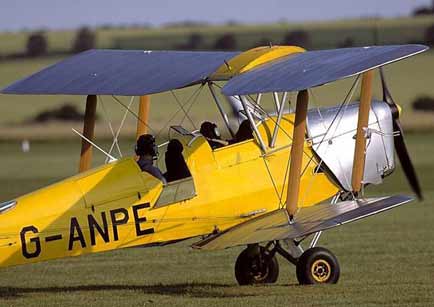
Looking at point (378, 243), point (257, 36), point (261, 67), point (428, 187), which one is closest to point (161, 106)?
point (257, 36)

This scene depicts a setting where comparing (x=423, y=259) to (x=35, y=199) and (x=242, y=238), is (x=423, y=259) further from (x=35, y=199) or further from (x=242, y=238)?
(x=35, y=199)

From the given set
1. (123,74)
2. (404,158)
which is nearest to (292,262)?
(404,158)

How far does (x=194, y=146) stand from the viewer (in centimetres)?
1336

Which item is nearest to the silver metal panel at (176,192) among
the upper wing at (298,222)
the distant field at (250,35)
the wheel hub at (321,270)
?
the upper wing at (298,222)

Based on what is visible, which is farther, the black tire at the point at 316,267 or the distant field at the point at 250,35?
the distant field at the point at 250,35

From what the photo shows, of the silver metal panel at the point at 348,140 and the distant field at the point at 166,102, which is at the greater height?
the distant field at the point at 166,102

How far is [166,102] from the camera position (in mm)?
76125

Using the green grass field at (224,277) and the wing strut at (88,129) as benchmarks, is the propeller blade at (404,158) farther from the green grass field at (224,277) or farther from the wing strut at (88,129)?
the wing strut at (88,129)

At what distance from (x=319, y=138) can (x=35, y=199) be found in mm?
3214

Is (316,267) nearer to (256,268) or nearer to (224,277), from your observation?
(256,268)

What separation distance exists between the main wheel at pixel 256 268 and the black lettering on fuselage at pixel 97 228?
1878mm

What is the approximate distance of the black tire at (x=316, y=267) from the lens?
13250 millimetres

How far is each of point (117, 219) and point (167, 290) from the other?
132 centimetres

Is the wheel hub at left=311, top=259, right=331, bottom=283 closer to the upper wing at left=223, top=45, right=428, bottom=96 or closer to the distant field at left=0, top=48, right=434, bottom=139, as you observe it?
the upper wing at left=223, top=45, right=428, bottom=96
